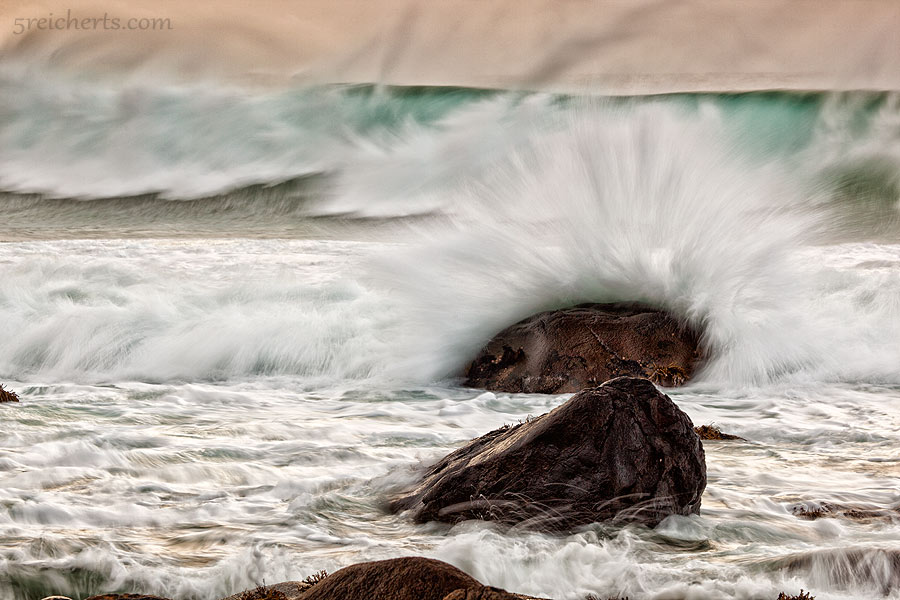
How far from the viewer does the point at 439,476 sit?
12.6ft

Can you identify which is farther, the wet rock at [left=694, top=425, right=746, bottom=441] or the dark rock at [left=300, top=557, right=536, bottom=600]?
the wet rock at [left=694, top=425, right=746, bottom=441]

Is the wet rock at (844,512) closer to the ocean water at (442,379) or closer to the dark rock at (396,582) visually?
the ocean water at (442,379)

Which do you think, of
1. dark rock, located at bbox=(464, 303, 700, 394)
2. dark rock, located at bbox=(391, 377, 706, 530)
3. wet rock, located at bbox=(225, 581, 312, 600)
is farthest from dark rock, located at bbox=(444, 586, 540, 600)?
dark rock, located at bbox=(464, 303, 700, 394)

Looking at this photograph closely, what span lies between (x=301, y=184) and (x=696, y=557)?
21313 mm

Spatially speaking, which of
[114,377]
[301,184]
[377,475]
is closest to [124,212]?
[301,184]

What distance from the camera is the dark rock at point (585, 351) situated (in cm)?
641

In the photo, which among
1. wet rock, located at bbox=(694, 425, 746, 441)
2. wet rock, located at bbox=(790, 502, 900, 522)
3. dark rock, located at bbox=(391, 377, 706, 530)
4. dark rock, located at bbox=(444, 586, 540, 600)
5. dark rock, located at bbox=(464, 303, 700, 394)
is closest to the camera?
dark rock, located at bbox=(444, 586, 540, 600)

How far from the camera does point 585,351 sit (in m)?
6.47

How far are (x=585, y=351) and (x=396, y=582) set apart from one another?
4.25 metres

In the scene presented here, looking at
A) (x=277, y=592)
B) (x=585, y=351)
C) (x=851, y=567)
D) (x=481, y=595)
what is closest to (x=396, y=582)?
(x=481, y=595)

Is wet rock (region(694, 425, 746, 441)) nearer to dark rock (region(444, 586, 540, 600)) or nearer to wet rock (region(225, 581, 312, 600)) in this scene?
wet rock (region(225, 581, 312, 600))

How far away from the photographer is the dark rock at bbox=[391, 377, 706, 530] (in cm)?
349

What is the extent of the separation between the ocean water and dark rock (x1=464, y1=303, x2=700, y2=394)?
5.3 inches

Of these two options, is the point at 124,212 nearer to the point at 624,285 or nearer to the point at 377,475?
the point at 624,285
